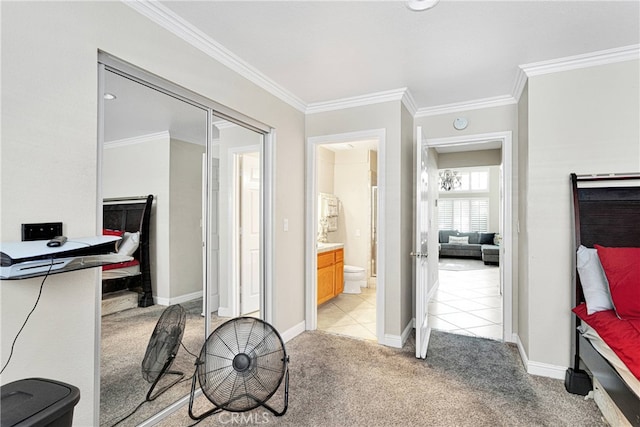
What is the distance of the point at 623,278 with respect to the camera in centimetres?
199

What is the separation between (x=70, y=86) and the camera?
155cm

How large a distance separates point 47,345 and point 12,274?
438mm

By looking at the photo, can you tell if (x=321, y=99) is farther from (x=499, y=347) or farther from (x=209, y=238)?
(x=499, y=347)

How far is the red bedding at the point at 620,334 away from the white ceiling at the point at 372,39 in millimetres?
1797

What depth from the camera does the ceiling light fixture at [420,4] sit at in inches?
73.2

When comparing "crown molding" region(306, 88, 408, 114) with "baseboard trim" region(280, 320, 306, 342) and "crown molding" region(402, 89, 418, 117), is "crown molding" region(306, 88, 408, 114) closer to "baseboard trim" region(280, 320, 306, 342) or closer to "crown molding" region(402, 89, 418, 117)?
"crown molding" region(402, 89, 418, 117)

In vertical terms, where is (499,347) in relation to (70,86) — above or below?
below

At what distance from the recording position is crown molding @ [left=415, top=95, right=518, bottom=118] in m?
3.29

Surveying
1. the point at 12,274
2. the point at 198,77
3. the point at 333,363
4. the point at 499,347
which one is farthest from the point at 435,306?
the point at 12,274

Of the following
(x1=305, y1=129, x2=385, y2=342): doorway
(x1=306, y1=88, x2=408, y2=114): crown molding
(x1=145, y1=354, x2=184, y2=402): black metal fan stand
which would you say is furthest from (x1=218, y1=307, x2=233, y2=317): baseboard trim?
(x1=306, y1=88, x2=408, y2=114): crown molding

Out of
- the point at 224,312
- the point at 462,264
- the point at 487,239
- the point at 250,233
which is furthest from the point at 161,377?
the point at 487,239

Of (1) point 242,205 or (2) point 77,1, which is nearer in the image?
(2) point 77,1

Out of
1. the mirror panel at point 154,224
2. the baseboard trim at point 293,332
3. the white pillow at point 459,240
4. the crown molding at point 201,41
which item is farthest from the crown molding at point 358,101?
the white pillow at point 459,240

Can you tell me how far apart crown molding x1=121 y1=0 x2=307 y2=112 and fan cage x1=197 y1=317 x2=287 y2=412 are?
182cm
